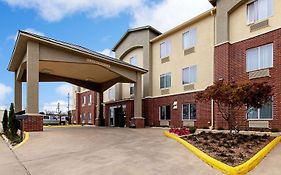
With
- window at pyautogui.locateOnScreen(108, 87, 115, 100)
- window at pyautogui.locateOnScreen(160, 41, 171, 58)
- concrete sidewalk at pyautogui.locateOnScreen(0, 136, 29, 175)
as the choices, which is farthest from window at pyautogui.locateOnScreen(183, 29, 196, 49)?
concrete sidewalk at pyautogui.locateOnScreen(0, 136, 29, 175)

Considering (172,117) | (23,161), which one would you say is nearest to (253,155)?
(23,161)

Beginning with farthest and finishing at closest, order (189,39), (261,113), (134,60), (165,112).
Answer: (134,60)
(165,112)
(189,39)
(261,113)

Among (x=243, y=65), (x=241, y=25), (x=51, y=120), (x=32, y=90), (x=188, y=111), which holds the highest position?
(x=241, y=25)

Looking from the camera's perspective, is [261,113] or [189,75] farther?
[189,75]

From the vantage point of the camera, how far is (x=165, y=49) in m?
26.6

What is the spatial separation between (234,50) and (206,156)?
38.0 ft

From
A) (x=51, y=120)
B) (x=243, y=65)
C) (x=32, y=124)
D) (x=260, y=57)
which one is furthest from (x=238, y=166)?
(x=51, y=120)

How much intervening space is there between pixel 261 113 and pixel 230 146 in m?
7.32

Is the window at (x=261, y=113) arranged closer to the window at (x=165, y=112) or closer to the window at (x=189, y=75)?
the window at (x=189, y=75)

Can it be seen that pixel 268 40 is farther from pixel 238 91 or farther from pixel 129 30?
pixel 129 30

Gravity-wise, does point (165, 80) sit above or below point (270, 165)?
above

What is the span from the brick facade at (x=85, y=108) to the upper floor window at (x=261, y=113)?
86.2 feet

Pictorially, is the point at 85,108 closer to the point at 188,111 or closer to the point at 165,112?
the point at 165,112

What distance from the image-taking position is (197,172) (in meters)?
8.24
